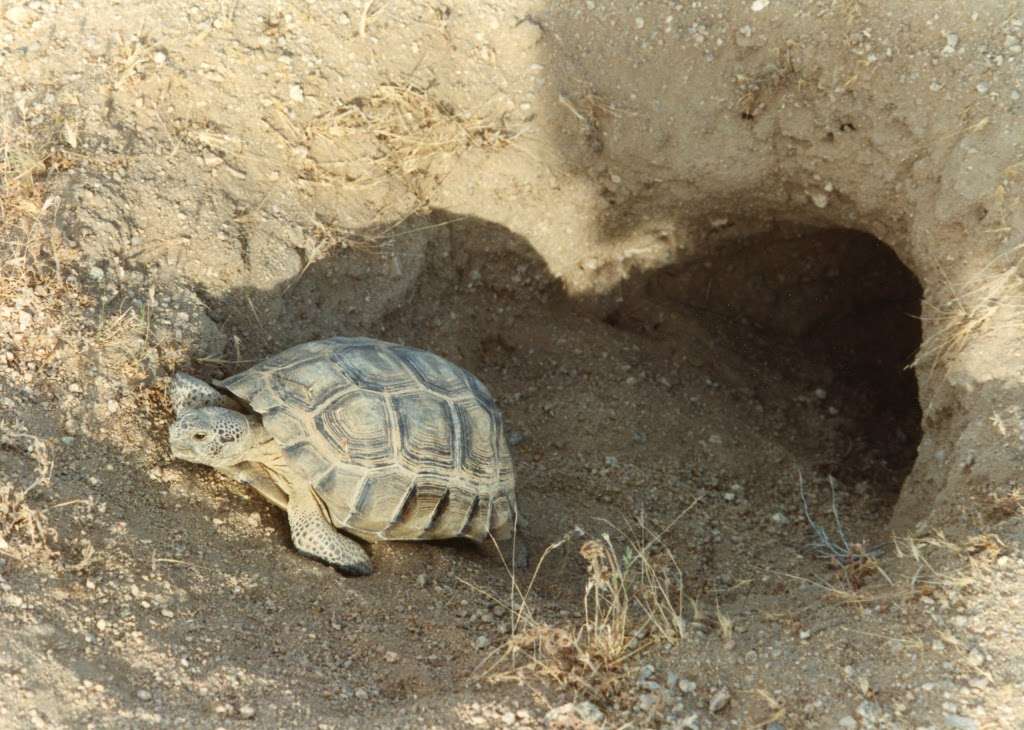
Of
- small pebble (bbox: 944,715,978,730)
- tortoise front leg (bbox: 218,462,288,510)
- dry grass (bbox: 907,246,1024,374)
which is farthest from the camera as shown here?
dry grass (bbox: 907,246,1024,374)

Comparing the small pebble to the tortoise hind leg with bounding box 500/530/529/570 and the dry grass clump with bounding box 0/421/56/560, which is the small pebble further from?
the dry grass clump with bounding box 0/421/56/560

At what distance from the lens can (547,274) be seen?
6.19m

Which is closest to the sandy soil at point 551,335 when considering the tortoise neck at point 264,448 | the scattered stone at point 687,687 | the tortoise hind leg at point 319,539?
the scattered stone at point 687,687

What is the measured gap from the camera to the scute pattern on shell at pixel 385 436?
13.7 ft

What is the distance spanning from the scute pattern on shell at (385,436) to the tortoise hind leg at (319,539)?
7cm

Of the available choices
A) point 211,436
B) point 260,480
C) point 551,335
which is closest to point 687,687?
point 260,480

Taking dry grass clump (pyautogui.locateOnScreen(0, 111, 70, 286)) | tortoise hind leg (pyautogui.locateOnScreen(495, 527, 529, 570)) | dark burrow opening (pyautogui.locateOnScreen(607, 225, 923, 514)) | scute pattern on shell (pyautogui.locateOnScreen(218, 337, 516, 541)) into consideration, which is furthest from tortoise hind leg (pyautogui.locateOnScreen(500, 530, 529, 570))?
dry grass clump (pyautogui.locateOnScreen(0, 111, 70, 286))

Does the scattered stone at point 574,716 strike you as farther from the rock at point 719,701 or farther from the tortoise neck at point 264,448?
the tortoise neck at point 264,448

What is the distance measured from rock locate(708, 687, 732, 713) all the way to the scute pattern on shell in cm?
141

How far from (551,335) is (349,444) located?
2.28m

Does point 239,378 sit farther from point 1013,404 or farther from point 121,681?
point 1013,404

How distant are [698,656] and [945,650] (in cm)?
85

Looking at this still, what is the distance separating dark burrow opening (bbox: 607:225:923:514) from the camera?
6289 mm

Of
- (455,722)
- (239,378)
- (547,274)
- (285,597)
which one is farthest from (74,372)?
(547,274)
